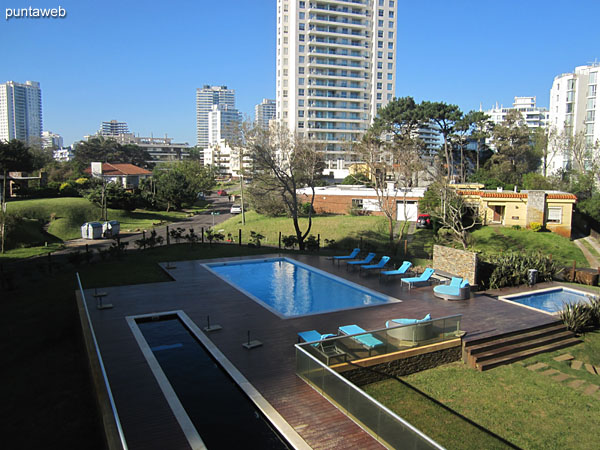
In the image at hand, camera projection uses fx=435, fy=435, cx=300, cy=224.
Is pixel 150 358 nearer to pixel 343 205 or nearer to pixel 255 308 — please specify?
pixel 255 308

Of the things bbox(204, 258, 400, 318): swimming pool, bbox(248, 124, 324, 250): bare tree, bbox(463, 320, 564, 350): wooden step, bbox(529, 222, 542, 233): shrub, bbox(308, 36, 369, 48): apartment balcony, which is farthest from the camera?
bbox(308, 36, 369, 48): apartment balcony

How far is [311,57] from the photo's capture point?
75.3m

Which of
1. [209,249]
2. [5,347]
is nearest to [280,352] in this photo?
[5,347]

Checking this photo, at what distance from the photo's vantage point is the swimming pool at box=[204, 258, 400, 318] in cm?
1448

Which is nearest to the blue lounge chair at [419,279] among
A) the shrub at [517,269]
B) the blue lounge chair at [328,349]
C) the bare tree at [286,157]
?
the shrub at [517,269]

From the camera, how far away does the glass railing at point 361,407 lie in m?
5.95

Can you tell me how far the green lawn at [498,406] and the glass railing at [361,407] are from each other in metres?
1.37

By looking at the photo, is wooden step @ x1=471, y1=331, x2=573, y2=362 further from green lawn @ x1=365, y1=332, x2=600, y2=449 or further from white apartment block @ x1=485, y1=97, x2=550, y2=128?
white apartment block @ x1=485, y1=97, x2=550, y2=128

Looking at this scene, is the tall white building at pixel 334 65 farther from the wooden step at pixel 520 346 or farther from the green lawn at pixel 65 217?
the wooden step at pixel 520 346

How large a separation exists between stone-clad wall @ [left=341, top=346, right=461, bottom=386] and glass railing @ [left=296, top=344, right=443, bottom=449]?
34.0 inches

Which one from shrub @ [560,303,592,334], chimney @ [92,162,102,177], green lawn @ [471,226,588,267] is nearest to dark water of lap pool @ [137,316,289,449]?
shrub @ [560,303,592,334]

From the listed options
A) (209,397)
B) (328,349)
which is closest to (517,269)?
(328,349)

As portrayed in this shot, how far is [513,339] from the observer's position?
11336 mm

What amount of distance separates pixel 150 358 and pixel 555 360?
9.83 m
